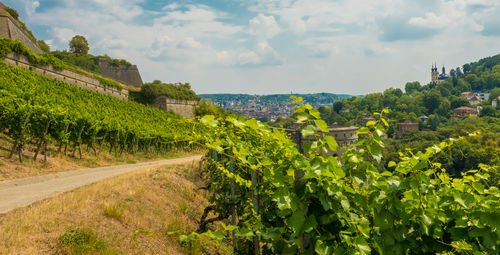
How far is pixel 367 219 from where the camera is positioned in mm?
2361

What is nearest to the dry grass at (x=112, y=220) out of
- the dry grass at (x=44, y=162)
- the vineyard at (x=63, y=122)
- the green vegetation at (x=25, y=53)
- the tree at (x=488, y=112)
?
the vineyard at (x=63, y=122)

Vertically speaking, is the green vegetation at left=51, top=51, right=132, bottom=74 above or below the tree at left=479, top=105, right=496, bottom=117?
above

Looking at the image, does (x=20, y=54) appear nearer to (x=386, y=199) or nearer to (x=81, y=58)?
(x=81, y=58)

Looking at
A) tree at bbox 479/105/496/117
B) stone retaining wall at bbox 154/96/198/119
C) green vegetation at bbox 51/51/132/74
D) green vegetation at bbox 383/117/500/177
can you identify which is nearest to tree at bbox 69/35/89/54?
green vegetation at bbox 51/51/132/74

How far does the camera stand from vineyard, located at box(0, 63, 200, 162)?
1418cm

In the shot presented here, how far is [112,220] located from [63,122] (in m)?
11.7

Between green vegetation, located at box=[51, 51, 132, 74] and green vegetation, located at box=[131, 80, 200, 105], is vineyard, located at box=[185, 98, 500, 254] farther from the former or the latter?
green vegetation, located at box=[51, 51, 132, 74]

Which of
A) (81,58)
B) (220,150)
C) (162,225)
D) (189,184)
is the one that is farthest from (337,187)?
(81,58)

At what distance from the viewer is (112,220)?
674 cm

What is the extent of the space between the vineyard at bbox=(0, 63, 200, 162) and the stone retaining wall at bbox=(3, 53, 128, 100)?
1.48 m

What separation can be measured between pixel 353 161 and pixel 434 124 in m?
134

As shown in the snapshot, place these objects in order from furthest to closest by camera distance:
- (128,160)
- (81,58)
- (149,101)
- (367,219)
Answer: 1. (81,58)
2. (149,101)
3. (128,160)
4. (367,219)

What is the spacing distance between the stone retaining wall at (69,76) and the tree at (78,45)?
28.8 meters

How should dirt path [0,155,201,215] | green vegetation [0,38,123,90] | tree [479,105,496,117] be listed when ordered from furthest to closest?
tree [479,105,496,117], green vegetation [0,38,123,90], dirt path [0,155,201,215]
